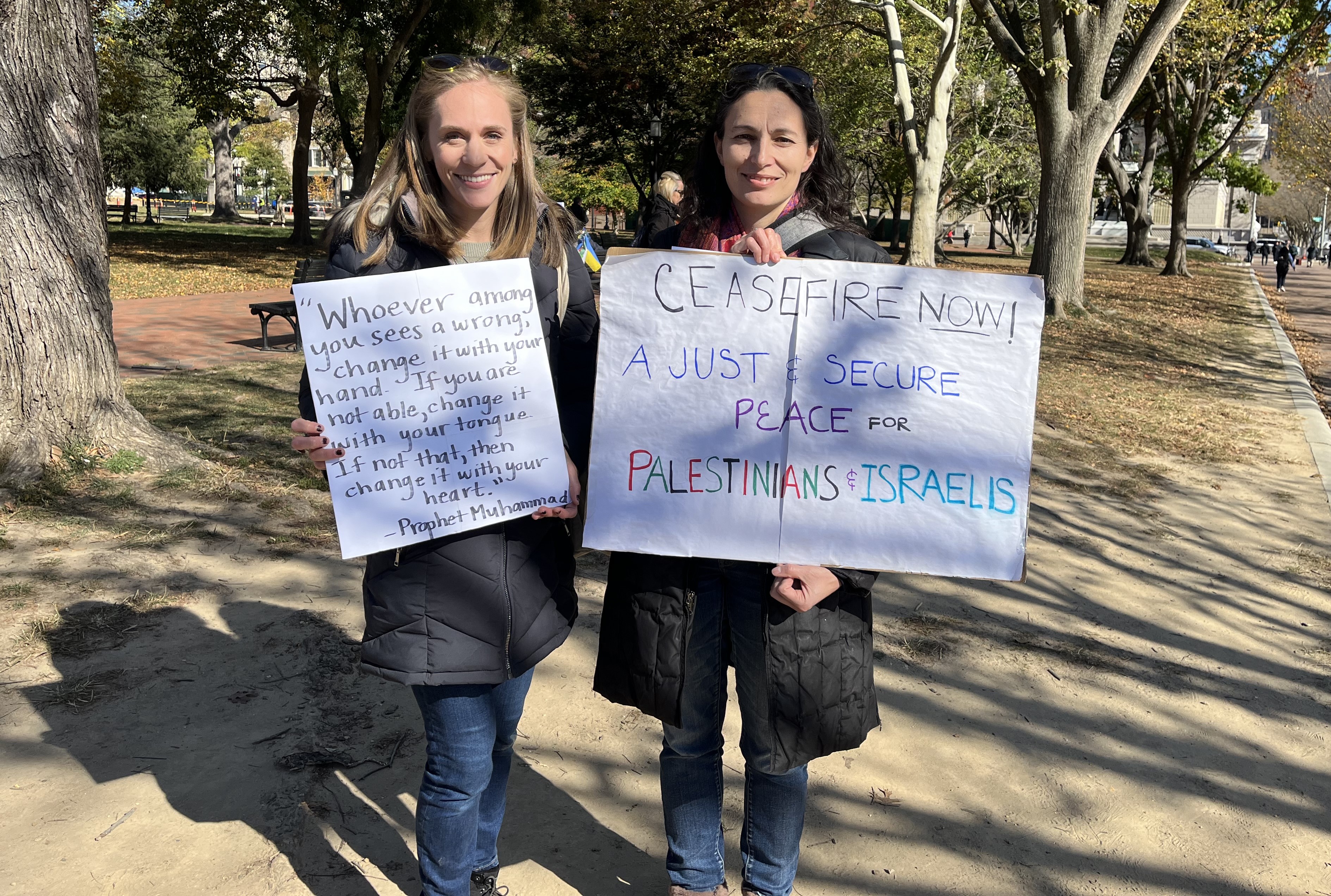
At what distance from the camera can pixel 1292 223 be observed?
8912 cm

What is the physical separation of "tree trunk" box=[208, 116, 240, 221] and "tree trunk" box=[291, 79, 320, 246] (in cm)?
2649

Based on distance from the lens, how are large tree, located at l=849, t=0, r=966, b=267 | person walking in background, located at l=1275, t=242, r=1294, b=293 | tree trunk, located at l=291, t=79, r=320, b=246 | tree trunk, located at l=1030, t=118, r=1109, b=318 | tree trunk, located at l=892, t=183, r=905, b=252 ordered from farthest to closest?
1. tree trunk, located at l=892, t=183, r=905, b=252
2. person walking in background, located at l=1275, t=242, r=1294, b=293
3. tree trunk, located at l=291, t=79, r=320, b=246
4. tree trunk, located at l=1030, t=118, r=1109, b=318
5. large tree, located at l=849, t=0, r=966, b=267

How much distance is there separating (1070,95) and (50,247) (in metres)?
13.7

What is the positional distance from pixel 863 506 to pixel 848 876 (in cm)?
112

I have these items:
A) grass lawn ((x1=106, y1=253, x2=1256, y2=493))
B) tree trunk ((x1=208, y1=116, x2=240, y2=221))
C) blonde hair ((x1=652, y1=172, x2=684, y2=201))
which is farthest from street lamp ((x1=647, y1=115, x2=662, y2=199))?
tree trunk ((x1=208, y1=116, x2=240, y2=221))

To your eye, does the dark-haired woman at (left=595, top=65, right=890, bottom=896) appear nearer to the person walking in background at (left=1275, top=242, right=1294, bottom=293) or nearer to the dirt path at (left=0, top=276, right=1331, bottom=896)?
the dirt path at (left=0, top=276, right=1331, bottom=896)

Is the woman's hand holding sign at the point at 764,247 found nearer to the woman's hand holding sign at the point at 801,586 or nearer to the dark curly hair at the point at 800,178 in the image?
the dark curly hair at the point at 800,178

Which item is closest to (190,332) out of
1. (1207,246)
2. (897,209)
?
(897,209)

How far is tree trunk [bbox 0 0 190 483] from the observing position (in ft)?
16.8

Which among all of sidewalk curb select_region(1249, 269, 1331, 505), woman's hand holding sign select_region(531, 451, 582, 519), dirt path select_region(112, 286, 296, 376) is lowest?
sidewalk curb select_region(1249, 269, 1331, 505)

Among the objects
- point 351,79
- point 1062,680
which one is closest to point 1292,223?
point 351,79

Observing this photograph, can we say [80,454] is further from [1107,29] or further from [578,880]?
[1107,29]

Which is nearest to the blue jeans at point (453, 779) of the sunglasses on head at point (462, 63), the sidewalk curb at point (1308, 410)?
the sunglasses on head at point (462, 63)

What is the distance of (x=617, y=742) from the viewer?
3.31 meters
